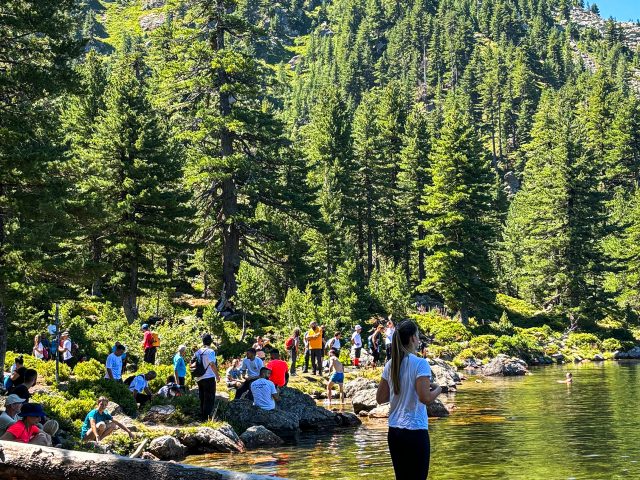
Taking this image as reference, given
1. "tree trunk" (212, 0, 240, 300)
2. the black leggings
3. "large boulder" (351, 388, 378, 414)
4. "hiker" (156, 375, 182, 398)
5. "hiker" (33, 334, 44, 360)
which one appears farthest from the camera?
"tree trunk" (212, 0, 240, 300)

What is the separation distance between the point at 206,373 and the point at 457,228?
43025mm

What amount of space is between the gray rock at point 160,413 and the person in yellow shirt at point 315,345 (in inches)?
329

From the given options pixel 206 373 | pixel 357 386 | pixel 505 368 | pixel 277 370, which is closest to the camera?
pixel 206 373

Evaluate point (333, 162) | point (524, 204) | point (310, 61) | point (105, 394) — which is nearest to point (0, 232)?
point (105, 394)

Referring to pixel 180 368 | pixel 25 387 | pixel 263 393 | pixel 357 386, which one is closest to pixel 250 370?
pixel 263 393

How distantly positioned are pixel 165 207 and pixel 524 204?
2371 inches

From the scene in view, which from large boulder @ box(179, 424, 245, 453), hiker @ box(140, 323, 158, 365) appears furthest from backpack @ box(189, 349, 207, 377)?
hiker @ box(140, 323, 158, 365)

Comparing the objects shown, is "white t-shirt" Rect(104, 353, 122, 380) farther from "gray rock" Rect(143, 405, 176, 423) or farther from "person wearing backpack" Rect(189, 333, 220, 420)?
"person wearing backpack" Rect(189, 333, 220, 420)

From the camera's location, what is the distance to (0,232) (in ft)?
67.8

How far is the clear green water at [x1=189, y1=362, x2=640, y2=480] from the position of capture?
13.2m

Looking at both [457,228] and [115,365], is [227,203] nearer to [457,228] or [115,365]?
[115,365]

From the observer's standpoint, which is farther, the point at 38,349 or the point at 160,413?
the point at 38,349

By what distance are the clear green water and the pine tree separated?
99.2 feet

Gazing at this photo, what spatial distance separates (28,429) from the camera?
33.0 feet
